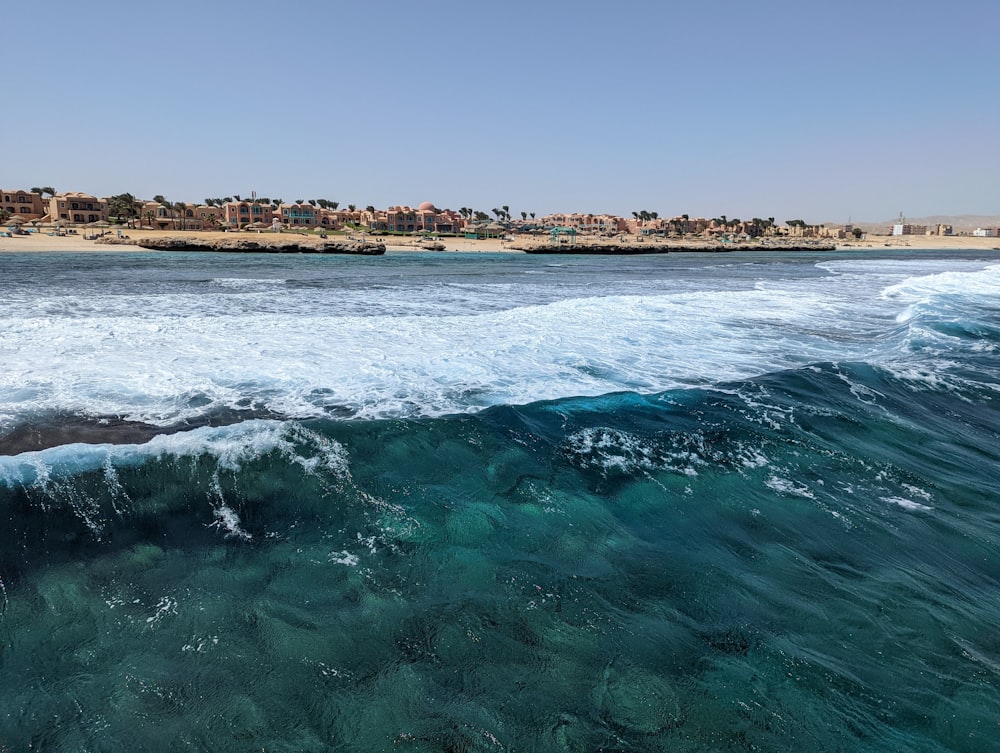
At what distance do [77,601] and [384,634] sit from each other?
232 centimetres

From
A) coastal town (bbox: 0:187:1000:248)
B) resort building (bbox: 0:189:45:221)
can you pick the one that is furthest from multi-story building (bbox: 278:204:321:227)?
resort building (bbox: 0:189:45:221)

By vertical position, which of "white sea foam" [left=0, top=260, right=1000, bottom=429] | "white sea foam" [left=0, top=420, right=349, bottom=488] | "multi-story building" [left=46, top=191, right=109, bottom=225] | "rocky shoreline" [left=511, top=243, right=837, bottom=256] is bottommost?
"white sea foam" [left=0, top=420, right=349, bottom=488]

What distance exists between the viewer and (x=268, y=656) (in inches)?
143

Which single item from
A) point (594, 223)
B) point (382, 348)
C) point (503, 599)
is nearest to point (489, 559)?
point (503, 599)

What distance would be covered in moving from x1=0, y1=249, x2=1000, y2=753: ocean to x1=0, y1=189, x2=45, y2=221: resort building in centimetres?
12544

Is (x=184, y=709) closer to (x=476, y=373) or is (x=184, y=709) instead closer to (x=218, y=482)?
(x=218, y=482)

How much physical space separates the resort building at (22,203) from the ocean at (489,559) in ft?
412

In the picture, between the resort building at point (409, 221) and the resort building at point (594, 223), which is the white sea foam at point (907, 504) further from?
the resort building at point (594, 223)

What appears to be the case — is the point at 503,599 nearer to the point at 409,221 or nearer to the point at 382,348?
the point at 382,348

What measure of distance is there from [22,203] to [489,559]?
136310mm

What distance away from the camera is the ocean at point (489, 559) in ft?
10.8

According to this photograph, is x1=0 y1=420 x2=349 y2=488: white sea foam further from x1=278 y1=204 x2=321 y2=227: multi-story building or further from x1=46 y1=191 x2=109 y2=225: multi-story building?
x1=278 y1=204 x2=321 y2=227: multi-story building

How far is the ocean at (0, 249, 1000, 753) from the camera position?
329cm

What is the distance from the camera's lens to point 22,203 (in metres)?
103
